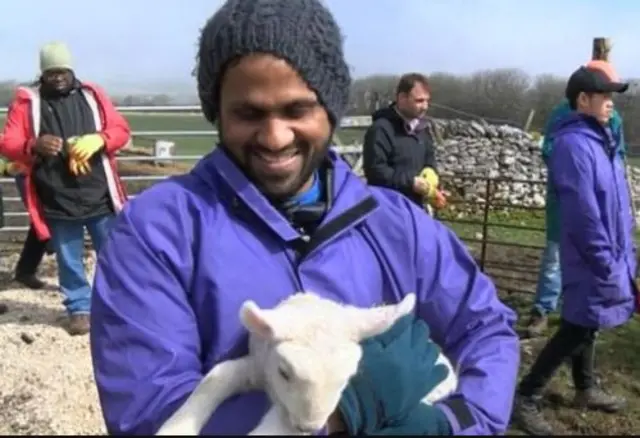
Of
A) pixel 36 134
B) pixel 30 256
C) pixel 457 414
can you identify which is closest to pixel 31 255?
pixel 30 256

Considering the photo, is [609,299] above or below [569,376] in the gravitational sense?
above

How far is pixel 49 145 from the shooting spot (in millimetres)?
6906

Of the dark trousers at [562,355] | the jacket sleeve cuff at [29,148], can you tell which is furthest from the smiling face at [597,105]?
the jacket sleeve cuff at [29,148]

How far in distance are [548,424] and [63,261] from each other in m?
3.51

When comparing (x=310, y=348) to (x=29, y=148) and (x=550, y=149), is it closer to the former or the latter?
(x=550, y=149)

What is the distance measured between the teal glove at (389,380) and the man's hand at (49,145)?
5356mm

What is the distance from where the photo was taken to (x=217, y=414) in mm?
1842

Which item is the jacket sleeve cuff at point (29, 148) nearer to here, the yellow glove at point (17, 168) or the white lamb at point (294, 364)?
the yellow glove at point (17, 168)

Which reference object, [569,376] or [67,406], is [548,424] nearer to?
[569,376]

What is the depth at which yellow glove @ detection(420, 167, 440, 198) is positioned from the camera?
7598 millimetres

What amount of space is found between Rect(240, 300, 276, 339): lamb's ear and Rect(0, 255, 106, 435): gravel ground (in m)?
3.56

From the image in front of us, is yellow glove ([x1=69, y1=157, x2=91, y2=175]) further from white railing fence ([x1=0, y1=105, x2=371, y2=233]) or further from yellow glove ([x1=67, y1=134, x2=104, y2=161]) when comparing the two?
white railing fence ([x1=0, y1=105, x2=371, y2=233])

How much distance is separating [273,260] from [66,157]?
17.1 feet

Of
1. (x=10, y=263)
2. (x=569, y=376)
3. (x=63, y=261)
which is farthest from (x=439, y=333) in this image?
(x=10, y=263)
